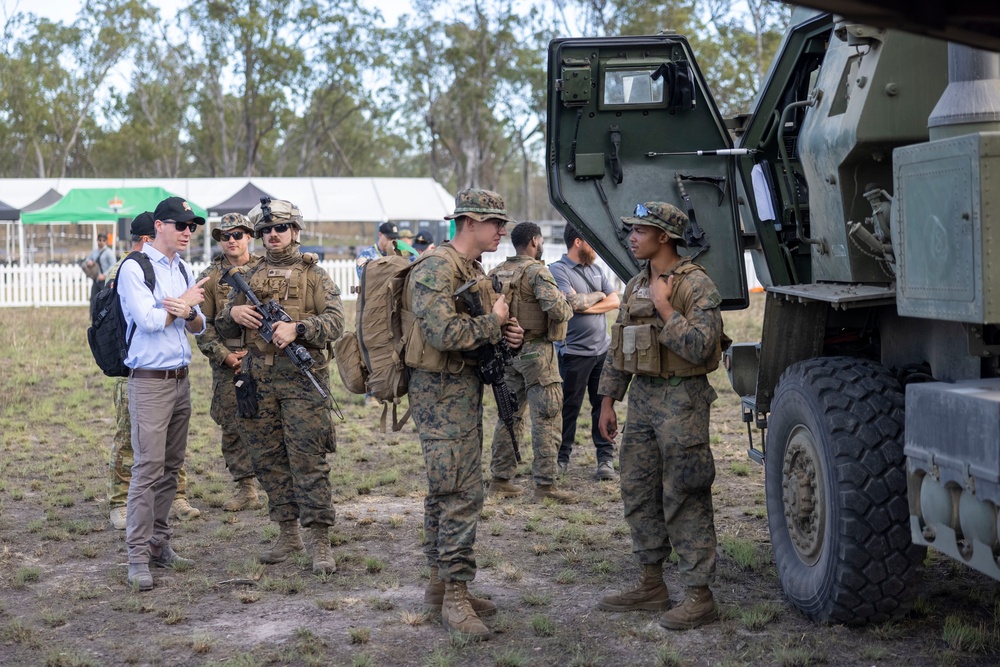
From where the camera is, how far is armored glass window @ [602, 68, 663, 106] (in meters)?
6.68

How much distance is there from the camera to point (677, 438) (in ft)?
16.3

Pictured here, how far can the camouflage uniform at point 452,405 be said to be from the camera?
5.00 metres

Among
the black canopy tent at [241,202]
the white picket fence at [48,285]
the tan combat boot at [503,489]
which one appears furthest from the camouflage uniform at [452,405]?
the black canopy tent at [241,202]

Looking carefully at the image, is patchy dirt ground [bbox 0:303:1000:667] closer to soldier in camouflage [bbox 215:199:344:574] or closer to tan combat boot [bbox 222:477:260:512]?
tan combat boot [bbox 222:477:260:512]

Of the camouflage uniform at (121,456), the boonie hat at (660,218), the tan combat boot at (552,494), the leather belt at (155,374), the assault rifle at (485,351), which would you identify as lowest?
the tan combat boot at (552,494)

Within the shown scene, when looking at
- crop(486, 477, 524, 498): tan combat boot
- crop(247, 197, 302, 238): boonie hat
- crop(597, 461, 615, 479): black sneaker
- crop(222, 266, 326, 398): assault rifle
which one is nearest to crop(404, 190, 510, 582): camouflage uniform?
crop(222, 266, 326, 398): assault rifle

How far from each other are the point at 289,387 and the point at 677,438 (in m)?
2.29

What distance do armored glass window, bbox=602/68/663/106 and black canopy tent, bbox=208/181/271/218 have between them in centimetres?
2357

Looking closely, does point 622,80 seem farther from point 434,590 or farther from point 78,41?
point 78,41

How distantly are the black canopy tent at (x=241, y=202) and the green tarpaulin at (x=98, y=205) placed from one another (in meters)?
0.42

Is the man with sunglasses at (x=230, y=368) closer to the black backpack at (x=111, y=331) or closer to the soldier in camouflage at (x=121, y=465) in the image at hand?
the soldier in camouflage at (x=121, y=465)

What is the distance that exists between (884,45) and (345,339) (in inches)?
116

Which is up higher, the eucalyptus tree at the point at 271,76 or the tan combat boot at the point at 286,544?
the eucalyptus tree at the point at 271,76

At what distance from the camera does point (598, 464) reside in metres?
8.48
